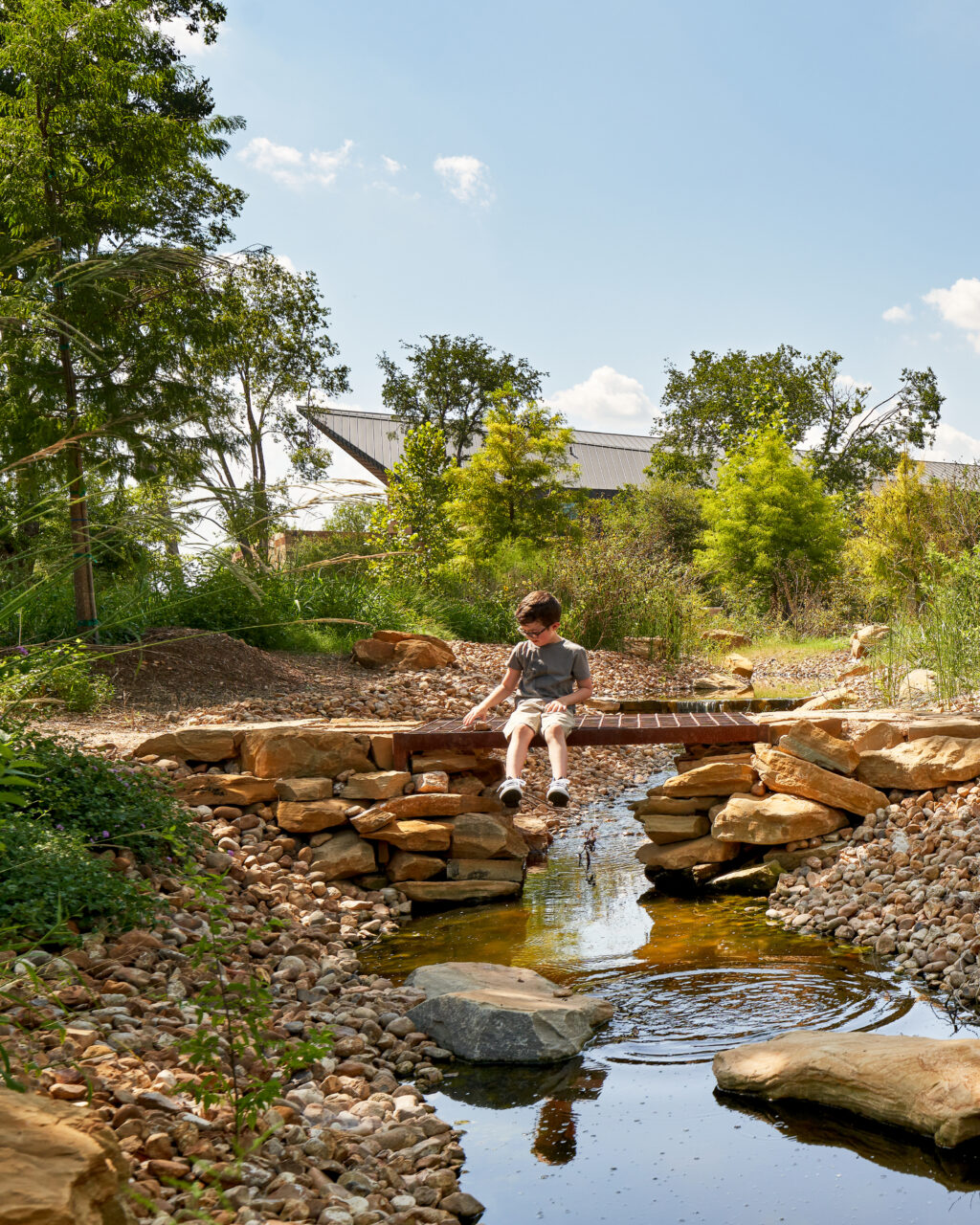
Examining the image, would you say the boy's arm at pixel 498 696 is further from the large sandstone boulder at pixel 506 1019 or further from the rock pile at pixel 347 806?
the large sandstone boulder at pixel 506 1019

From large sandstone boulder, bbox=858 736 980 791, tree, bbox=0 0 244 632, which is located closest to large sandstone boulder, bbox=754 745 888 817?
large sandstone boulder, bbox=858 736 980 791

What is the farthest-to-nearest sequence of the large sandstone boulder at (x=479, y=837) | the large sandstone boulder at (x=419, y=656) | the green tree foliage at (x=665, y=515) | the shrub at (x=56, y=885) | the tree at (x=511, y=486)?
the green tree foliage at (x=665, y=515) < the tree at (x=511, y=486) < the large sandstone boulder at (x=419, y=656) < the large sandstone boulder at (x=479, y=837) < the shrub at (x=56, y=885)

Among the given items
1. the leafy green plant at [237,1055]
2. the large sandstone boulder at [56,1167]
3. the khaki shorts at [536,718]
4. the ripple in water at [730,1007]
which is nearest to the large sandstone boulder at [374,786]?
the khaki shorts at [536,718]

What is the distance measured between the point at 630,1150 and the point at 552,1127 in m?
0.26

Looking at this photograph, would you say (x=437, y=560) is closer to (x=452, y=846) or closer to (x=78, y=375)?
(x=78, y=375)

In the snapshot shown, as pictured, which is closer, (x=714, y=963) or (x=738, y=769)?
(x=714, y=963)

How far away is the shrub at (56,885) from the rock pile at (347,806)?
4.82 ft

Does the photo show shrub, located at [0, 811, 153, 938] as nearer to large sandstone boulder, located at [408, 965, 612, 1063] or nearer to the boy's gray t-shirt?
large sandstone boulder, located at [408, 965, 612, 1063]

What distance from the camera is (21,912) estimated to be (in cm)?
308

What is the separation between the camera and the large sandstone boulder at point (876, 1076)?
271 cm

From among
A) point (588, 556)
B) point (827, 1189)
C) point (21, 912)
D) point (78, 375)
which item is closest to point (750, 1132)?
point (827, 1189)

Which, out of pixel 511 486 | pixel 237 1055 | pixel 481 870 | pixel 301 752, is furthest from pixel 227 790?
pixel 511 486

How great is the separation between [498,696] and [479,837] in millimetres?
795

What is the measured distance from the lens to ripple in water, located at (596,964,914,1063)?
3.42 m
